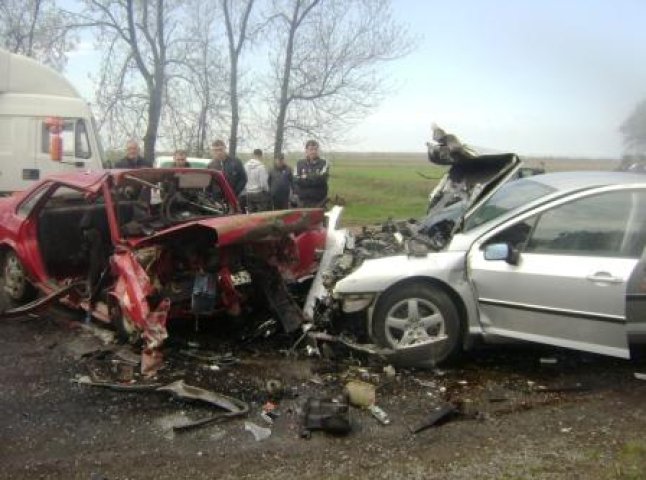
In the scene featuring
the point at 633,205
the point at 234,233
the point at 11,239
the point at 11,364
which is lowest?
the point at 11,364

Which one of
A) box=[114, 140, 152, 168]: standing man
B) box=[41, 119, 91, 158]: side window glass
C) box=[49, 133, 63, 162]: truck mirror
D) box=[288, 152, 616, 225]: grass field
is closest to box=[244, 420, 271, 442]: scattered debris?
box=[114, 140, 152, 168]: standing man

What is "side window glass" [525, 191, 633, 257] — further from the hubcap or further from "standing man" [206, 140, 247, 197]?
"standing man" [206, 140, 247, 197]

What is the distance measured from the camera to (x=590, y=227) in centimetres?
496

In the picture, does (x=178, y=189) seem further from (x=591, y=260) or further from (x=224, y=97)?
(x=224, y=97)

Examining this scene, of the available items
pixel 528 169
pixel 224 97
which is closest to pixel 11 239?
pixel 528 169

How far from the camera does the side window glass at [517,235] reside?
202 inches

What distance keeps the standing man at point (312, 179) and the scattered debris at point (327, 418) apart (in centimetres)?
655

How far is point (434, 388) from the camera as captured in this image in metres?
4.92

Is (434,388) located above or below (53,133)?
below

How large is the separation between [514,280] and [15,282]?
520cm

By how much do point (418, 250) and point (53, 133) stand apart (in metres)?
8.17

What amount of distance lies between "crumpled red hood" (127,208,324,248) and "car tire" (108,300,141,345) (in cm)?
58

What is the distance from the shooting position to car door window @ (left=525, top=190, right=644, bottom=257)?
4871mm

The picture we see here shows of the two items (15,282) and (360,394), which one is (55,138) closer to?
(15,282)
